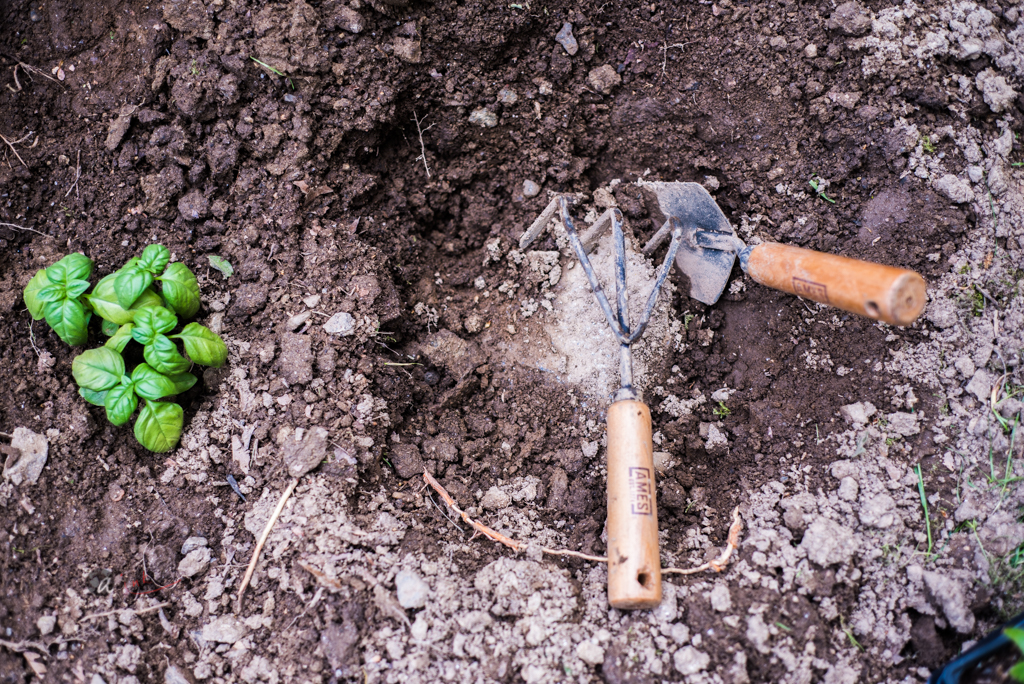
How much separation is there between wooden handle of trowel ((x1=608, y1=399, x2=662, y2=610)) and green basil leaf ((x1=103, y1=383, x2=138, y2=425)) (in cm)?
154

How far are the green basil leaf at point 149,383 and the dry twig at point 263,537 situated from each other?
19.6 inches

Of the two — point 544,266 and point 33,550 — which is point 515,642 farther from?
point 33,550

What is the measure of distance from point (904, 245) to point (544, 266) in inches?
51.4

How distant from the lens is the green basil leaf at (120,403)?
1.92 meters

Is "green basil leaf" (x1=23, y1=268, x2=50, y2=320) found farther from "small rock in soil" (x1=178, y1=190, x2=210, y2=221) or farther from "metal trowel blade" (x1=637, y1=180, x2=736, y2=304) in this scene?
"metal trowel blade" (x1=637, y1=180, x2=736, y2=304)

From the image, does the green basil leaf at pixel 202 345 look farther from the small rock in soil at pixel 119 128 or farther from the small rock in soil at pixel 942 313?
the small rock in soil at pixel 942 313

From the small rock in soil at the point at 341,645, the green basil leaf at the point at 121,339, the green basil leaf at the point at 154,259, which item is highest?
the green basil leaf at the point at 154,259

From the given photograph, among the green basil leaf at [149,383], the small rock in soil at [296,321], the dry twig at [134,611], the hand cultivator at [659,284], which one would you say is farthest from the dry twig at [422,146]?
the dry twig at [134,611]

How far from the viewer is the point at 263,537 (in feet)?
6.40

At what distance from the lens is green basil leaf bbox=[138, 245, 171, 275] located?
2043 mm

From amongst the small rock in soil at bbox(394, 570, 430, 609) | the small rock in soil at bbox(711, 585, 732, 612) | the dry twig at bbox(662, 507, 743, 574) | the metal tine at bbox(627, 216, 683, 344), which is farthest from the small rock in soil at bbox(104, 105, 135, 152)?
the small rock in soil at bbox(711, 585, 732, 612)

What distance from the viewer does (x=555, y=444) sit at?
2240 millimetres

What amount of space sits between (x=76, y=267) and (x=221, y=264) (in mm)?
443

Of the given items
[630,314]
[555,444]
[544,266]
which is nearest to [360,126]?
[544,266]
